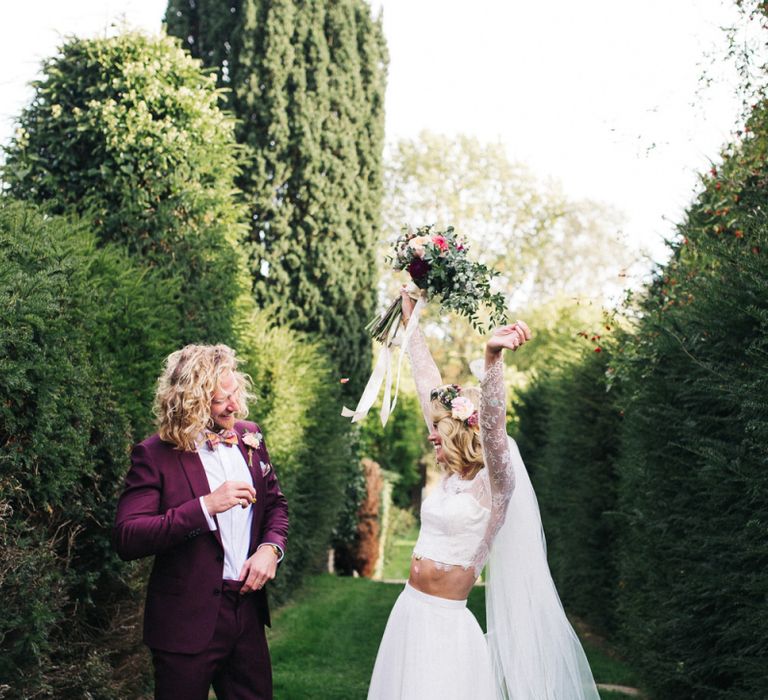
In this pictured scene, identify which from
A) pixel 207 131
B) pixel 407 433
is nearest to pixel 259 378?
pixel 207 131

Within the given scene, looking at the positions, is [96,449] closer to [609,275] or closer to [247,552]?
[247,552]

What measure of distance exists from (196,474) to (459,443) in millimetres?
1141

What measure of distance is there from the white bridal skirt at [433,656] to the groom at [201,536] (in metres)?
0.56

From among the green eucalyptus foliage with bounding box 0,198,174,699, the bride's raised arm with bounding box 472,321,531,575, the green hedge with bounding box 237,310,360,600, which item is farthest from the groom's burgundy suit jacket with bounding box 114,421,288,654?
the green hedge with bounding box 237,310,360,600

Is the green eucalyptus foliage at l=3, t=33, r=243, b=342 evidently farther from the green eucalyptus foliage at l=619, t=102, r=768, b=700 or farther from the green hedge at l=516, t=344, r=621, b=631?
the green hedge at l=516, t=344, r=621, b=631

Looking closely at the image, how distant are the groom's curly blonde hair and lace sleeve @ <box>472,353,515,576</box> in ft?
3.73

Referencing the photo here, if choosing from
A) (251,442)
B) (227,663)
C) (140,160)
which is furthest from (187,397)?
(140,160)

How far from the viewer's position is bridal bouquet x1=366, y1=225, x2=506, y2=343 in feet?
14.3

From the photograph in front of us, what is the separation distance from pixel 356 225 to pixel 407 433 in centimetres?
1432

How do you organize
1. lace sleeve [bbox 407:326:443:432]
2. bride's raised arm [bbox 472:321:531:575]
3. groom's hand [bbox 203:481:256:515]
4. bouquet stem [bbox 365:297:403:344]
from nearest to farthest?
bride's raised arm [bbox 472:321:531:575] < groom's hand [bbox 203:481:256:515] < lace sleeve [bbox 407:326:443:432] < bouquet stem [bbox 365:297:403:344]

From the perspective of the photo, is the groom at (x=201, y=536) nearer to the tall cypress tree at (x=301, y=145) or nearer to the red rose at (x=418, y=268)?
the red rose at (x=418, y=268)

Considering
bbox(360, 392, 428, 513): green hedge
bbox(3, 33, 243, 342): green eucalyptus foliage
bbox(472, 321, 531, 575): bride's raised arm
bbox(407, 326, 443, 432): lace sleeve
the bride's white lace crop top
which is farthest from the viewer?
bbox(360, 392, 428, 513): green hedge

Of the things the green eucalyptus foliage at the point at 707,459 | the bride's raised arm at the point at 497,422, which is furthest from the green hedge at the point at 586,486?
the bride's raised arm at the point at 497,422

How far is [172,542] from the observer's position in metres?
3.65
